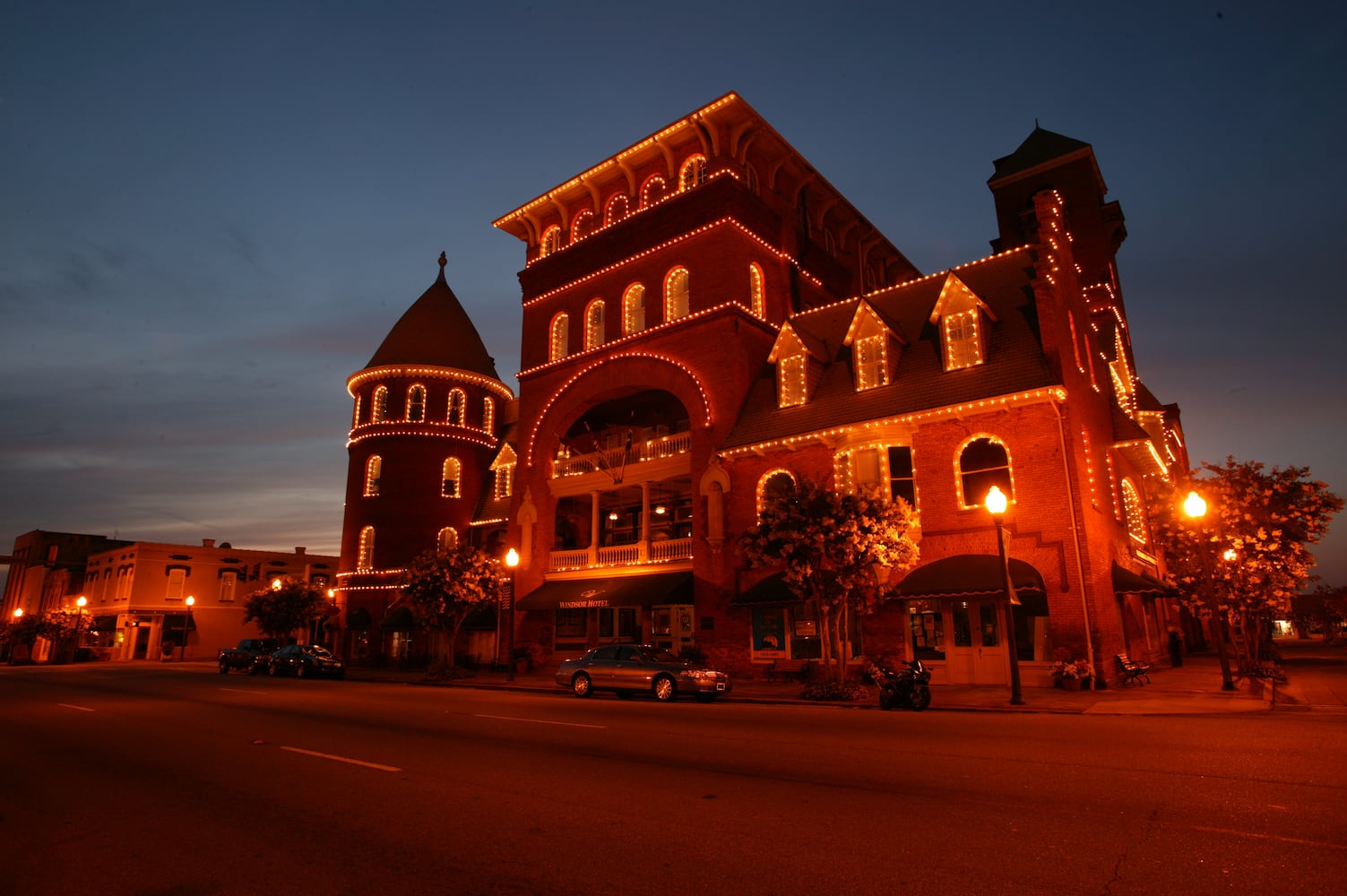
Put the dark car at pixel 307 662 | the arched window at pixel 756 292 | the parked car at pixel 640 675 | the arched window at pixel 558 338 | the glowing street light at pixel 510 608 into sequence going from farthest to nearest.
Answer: the arched window at pixel 558 338
the dark car at pixel 307 662
the arched window at pixel 756 292
the glowing street light at pixel 510 608
the parked car at pixel 640 675

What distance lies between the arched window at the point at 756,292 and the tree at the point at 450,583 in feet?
Result: 47.0

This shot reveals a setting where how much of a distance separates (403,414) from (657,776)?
3643cm

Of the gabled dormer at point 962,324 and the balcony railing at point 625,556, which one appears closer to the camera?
the gabled dormer at point 962,324

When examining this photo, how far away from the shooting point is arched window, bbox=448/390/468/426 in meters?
42.5

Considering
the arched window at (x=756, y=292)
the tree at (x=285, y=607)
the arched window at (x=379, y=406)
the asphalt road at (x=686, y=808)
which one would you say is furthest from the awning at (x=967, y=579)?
the tree at (x=285, y=607)

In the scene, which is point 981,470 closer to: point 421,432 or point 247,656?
point 421,432

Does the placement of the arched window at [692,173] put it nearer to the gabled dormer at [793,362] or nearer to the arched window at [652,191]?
the arched window at [652,191]

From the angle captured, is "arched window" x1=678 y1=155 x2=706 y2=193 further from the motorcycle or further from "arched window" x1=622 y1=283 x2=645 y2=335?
the motorcycle

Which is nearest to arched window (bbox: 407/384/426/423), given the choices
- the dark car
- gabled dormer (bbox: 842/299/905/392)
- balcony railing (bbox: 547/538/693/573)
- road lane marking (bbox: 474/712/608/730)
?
the dark car

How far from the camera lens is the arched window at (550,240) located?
1432 inches

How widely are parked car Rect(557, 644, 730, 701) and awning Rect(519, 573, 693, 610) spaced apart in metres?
5.11

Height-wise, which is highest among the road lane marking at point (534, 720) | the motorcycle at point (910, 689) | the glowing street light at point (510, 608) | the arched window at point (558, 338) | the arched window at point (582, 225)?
the arched window at point (582, 225)

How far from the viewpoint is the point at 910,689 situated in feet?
54.4

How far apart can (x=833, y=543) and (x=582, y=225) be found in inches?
858
